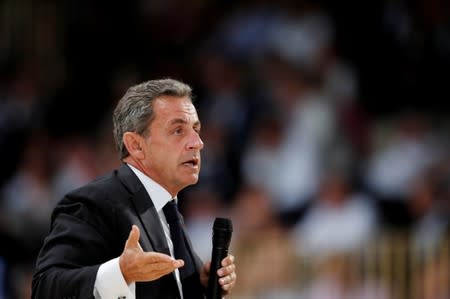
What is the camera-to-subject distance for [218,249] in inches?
147

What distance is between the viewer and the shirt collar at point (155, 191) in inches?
152

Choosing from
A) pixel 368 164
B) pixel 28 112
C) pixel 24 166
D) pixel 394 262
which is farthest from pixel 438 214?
pixel 28 112

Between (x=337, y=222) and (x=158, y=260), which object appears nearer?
(x=158, y=260)

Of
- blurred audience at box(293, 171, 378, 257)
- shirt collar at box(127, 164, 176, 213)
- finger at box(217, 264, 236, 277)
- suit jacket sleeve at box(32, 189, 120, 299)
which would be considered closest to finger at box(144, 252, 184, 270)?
suit jacket sleeve at box(32, 189, 120, 299)

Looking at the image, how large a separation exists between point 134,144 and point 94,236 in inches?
18.2

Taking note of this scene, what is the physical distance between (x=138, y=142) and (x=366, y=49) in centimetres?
612

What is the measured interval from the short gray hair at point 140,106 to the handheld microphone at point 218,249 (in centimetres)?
46

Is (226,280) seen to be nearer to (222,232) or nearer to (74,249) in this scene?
(222,232)

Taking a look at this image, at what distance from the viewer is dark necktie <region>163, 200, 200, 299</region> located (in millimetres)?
3879

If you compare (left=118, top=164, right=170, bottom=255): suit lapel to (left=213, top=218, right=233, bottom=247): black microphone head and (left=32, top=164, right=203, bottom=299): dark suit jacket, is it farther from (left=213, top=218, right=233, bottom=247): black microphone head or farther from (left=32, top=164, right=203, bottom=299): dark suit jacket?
(left=213, top=218, right=233, bottom=247): black microphone head

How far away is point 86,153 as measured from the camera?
9805 millimetres

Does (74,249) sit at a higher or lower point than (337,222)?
lower

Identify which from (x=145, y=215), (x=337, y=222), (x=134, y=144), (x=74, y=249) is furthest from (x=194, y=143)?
(x=337, y=222)

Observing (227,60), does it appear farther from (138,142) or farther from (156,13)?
(138,142)
